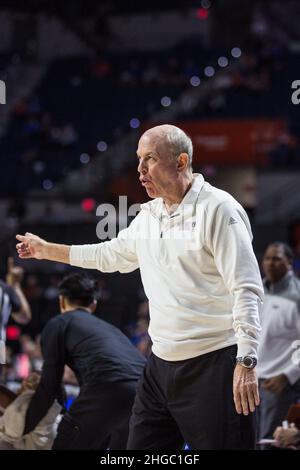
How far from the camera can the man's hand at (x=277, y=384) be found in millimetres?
6191

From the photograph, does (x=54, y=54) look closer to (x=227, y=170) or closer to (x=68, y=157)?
(x=68, y=157)

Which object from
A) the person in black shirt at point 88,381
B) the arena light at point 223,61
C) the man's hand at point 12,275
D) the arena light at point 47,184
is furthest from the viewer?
the arena light at point 223,61

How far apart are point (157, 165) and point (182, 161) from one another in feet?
0.38

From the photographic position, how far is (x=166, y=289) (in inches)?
148

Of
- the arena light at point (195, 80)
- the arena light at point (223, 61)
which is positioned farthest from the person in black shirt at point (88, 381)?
the arena light at point (223, 61)

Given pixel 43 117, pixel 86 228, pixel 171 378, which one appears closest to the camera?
pixel 171 378

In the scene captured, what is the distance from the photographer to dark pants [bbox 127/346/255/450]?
3.56 metres

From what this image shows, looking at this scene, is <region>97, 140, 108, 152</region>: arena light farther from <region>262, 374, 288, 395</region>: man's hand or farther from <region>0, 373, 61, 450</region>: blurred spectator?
<region>0, 373, 61, 450</region>: blurred spectator

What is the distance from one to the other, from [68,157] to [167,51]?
4.76 metres

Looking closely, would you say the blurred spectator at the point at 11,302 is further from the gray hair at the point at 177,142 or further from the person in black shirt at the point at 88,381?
the gray hair at the point at 177,142

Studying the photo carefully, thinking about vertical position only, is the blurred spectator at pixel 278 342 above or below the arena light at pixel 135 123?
below

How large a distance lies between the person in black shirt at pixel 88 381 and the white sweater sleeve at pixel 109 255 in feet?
2.78
